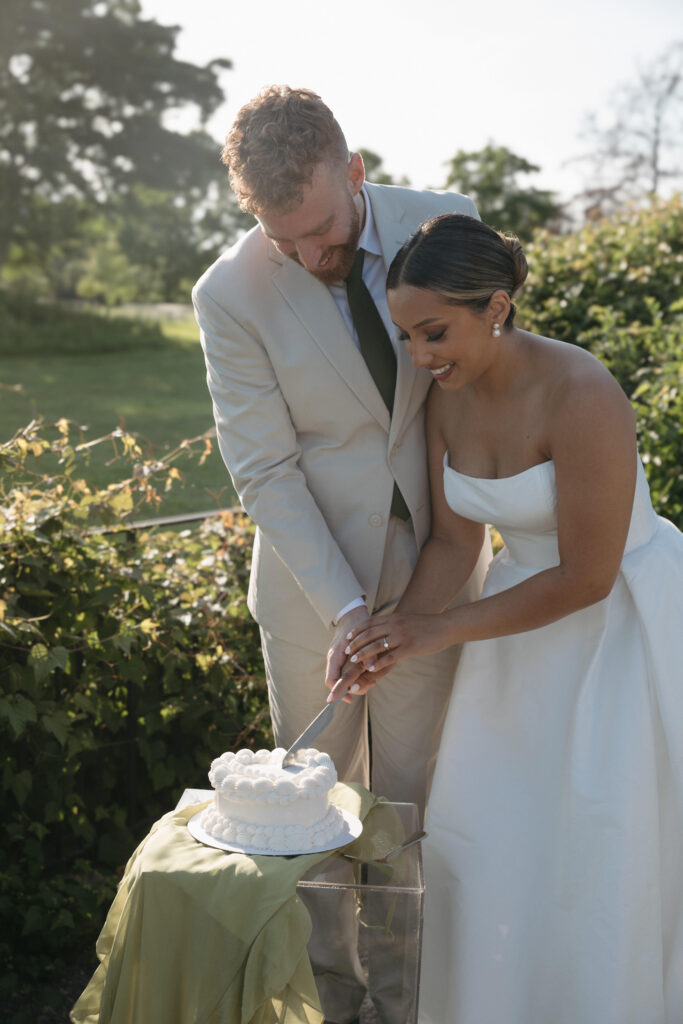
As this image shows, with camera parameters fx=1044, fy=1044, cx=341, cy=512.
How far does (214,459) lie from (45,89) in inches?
500

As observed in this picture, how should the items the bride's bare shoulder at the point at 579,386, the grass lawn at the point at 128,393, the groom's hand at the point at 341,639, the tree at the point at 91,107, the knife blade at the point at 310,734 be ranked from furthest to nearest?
the tree at the point at 91,107
the grass lawn at the point at 128,393
the groom's hand at the point at 341,639
the knife blade at the point at 310,734
the bride's bare shoulder at the point at 579,386

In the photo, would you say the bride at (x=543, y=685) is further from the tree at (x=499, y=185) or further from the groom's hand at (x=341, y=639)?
the tree at (x=499, y=185)

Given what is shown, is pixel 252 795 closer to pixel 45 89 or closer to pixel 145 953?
pixel 145 953

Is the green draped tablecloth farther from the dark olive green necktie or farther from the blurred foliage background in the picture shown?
the dark olive green necktie

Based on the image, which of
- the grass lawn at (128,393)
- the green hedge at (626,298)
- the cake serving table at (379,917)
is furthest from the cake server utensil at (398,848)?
the grass lawn at (128,393)

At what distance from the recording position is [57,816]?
3.27 metres

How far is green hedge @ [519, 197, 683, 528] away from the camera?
4.58 meters

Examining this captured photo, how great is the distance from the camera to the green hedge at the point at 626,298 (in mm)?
4578

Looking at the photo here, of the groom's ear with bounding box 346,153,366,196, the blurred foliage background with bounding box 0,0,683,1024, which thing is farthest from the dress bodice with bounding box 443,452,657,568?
the blurred foliage background with bounding box 0,0,683,1024

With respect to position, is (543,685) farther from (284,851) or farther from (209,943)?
(209,943)

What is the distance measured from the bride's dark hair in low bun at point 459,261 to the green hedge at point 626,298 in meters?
1.96

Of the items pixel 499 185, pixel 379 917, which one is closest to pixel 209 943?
pixel 379 917

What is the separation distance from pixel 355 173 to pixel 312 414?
0.58 m

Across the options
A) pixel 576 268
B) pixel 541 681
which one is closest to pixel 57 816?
pixel 541 681
